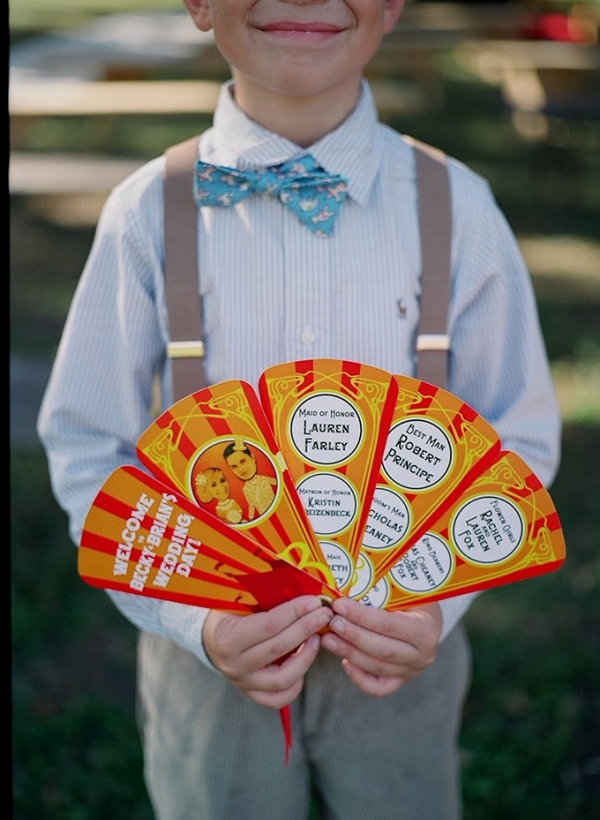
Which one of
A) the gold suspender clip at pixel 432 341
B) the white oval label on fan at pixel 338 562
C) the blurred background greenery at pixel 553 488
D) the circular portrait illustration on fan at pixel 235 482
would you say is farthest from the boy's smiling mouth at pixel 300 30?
the blurred background greenery at pixel 553 488

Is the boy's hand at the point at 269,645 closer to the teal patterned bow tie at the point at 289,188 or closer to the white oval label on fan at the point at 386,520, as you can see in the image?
the white oval label on fan at the point at 386,520

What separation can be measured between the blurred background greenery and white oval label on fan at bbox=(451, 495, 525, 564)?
136 centimetres

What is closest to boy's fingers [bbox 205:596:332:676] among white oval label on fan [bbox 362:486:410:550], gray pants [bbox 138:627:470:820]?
white oval label on fan [bbox 362:486:410:550]

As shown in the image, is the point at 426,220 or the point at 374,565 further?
the point at 426,220

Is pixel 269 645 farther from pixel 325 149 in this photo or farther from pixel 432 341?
pixel 325 149

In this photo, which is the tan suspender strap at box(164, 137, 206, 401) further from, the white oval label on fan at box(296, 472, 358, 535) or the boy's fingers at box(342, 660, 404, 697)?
the boy's fingers at box(342, 660, 404, 697)

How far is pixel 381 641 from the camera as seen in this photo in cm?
136

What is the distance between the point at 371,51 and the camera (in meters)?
1.48

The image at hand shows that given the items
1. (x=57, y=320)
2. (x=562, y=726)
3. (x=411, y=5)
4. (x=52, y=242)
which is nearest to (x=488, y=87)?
(x=411, y=5)

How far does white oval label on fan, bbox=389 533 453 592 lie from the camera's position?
4.44 ft

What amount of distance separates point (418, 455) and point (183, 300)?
0.40 metres

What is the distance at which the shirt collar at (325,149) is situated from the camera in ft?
4.98

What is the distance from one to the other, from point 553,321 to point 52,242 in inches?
125

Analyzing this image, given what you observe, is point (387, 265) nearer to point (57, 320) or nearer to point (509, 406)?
point (509, 406)
